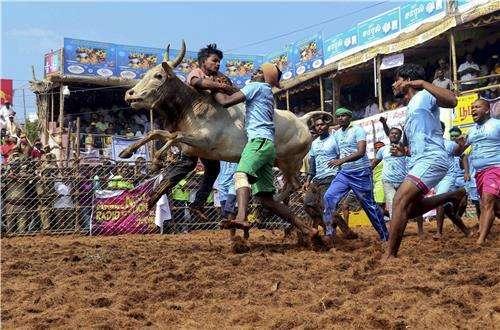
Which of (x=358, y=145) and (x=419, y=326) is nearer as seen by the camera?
(x=419, y=326)

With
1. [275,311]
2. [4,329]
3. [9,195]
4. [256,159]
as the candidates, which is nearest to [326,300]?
[275,311]

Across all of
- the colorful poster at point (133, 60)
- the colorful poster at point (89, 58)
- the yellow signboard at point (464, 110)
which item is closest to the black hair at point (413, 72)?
the yellow signboard at point (464, 110)

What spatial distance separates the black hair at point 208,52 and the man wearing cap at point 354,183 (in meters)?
1.82

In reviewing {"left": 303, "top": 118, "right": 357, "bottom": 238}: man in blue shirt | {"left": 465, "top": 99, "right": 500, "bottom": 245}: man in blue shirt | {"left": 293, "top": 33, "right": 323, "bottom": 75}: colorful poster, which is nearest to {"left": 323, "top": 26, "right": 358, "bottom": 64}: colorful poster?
{"left": 293, "top": 33, "right": 323, "bottom": 75}: colorful poster

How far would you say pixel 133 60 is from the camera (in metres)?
22.5

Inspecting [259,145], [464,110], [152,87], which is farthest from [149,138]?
[464,110]

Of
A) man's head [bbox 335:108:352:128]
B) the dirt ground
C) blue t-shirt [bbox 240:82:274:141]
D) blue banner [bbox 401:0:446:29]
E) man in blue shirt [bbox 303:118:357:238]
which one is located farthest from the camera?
blue banner [bbox 401:0:446:29]

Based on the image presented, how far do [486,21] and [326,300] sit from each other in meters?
11.6

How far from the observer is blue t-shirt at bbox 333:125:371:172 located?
7.58m

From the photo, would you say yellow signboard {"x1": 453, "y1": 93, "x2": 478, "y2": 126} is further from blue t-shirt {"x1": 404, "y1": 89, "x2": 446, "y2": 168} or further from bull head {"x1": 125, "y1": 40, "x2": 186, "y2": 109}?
bull head {"x1": 125, "y1": 40, "x2": 186, "y2": 109}

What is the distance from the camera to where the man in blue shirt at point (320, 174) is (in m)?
8.38

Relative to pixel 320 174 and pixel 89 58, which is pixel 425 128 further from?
pixel 89 58

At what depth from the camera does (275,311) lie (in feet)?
11.6

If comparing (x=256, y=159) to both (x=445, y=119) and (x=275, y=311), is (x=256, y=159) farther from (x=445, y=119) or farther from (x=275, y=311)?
(x=445, y=119)
